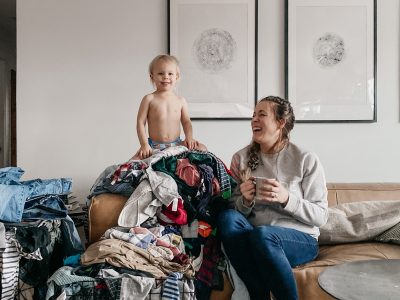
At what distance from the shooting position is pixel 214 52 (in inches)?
106

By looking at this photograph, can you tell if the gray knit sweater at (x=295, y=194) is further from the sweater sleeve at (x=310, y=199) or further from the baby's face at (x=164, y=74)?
the baby's face at (x=164, y=74)

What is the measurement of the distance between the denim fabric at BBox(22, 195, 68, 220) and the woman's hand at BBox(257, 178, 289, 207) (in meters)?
0.94

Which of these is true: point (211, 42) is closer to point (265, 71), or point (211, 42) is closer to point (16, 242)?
point (265, 71)

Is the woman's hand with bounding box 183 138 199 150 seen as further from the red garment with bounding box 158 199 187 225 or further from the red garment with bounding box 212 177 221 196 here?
the red garment with bounding box 158 199 187 225

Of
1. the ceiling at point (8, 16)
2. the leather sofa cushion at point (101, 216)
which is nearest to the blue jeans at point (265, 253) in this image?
the leather sofa cushion at point (101, 216)

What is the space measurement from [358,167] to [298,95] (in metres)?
0.64

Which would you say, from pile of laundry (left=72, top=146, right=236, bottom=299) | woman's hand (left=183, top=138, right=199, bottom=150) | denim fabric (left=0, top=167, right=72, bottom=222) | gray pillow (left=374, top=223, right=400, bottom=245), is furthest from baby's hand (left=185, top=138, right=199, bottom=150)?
gray pillow (left=374, top=223, right=400, bottom=245)

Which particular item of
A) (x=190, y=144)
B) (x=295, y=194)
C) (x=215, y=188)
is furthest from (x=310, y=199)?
(x=190, y=144)

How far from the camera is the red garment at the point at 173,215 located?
6.08 feet

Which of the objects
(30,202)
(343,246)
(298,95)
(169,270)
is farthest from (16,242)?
(298,95)

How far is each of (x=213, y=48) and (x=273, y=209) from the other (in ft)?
4.35

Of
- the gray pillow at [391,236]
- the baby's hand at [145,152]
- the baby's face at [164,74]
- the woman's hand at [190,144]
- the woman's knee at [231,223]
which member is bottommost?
the gray pillow at [391,236]

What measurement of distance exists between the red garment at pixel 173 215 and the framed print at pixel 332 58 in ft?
4.03

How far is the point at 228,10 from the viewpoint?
2680mm
